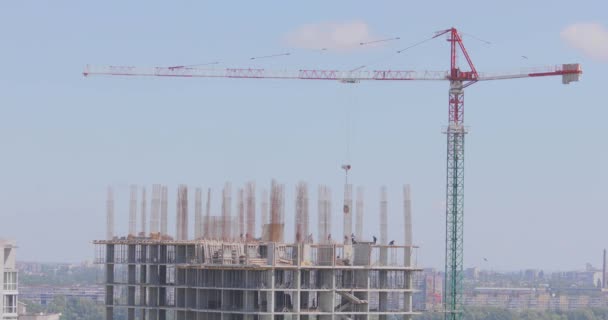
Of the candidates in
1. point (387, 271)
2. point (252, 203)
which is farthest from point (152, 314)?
point (387, 271)

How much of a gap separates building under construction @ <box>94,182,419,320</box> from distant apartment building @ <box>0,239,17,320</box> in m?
11.5

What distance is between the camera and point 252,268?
111m

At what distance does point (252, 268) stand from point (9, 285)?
34.0 metres

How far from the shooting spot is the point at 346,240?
389ft

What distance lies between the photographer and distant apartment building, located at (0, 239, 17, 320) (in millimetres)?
134375

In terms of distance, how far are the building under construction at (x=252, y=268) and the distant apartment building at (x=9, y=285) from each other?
11.5 m

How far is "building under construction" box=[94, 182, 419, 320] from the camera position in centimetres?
11250

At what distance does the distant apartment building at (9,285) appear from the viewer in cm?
13438

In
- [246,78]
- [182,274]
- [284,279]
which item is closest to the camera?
[284,279]

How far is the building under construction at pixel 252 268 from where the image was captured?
112 metres

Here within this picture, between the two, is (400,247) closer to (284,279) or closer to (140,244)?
(284,279)

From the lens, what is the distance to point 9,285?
136 m

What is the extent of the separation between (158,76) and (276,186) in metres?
52.4

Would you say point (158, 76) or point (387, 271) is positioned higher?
point (158, 76)
